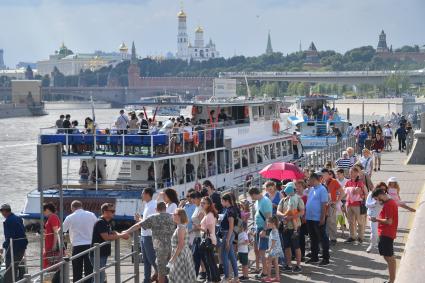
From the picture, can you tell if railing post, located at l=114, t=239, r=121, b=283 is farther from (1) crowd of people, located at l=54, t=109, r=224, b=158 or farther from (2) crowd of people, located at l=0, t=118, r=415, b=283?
(1) crowd of people, located at l=54, t=109, r=224, b=158

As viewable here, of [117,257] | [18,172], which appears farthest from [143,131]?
[18,172]

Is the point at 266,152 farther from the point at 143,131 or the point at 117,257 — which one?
the point at 117,257

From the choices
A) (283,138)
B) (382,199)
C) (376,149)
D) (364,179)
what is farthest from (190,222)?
(283,138)

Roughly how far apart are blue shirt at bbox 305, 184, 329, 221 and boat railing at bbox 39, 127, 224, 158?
10.8 m

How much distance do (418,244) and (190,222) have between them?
6.57 m

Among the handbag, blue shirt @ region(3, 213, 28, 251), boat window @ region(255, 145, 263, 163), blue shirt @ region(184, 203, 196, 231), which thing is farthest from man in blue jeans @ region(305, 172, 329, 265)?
boat window @ region(255, 145, 263, 163)

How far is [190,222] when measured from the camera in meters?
13.2

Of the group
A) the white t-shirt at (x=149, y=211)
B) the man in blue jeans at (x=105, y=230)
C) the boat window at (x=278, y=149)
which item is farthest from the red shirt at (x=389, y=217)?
the boat window at (x=278, y=149)

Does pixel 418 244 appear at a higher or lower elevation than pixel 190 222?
higher

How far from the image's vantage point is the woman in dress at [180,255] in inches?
432

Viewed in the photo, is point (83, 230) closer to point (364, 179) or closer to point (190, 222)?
point (190, 222)

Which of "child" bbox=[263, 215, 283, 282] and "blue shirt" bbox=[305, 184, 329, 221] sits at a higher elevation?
"blue shirt" bbox=[305, 184, 329, 221]

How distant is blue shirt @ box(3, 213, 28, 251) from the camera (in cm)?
1298

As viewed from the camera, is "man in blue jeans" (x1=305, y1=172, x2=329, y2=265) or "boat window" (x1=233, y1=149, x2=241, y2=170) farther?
"boat window" (x1=233, y1=149, x2=241, y2=170)
